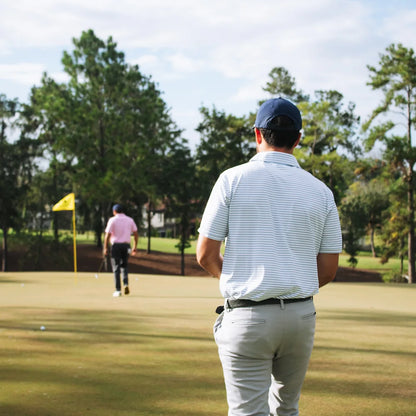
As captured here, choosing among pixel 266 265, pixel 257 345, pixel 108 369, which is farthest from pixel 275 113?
pixel 108 369

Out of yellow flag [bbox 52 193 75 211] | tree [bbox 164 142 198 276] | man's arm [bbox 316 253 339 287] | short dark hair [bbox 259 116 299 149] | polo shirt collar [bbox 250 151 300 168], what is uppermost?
tree [bbox 164 142 198 276]

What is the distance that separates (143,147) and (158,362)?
44.3 metres

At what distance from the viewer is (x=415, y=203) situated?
4684cm

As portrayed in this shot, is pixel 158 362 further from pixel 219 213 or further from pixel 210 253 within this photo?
pixel 219 213

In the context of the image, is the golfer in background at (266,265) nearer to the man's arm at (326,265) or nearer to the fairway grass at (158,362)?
the man's arm at (326,265)

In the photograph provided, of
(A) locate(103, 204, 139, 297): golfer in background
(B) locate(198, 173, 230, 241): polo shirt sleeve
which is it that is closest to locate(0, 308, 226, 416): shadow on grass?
(B) locate(198, 173, 230, 241): polo shirt sleeve

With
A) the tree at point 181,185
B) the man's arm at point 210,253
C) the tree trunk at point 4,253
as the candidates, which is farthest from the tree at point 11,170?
the man's arm at point 210,253

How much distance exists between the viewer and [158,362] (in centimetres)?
714

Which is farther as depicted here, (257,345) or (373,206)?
(373,206)

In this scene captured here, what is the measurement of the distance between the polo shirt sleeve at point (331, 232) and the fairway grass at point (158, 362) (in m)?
2.04

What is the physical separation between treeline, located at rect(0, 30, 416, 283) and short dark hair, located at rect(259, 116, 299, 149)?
4149cm

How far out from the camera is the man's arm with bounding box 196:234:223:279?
346cm

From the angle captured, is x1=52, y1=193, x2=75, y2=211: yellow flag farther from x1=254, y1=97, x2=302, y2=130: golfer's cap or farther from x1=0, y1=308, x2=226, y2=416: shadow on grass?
x1=254, y1=97, x2=302, y2=130: golfer's cap

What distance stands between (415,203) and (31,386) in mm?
44146
